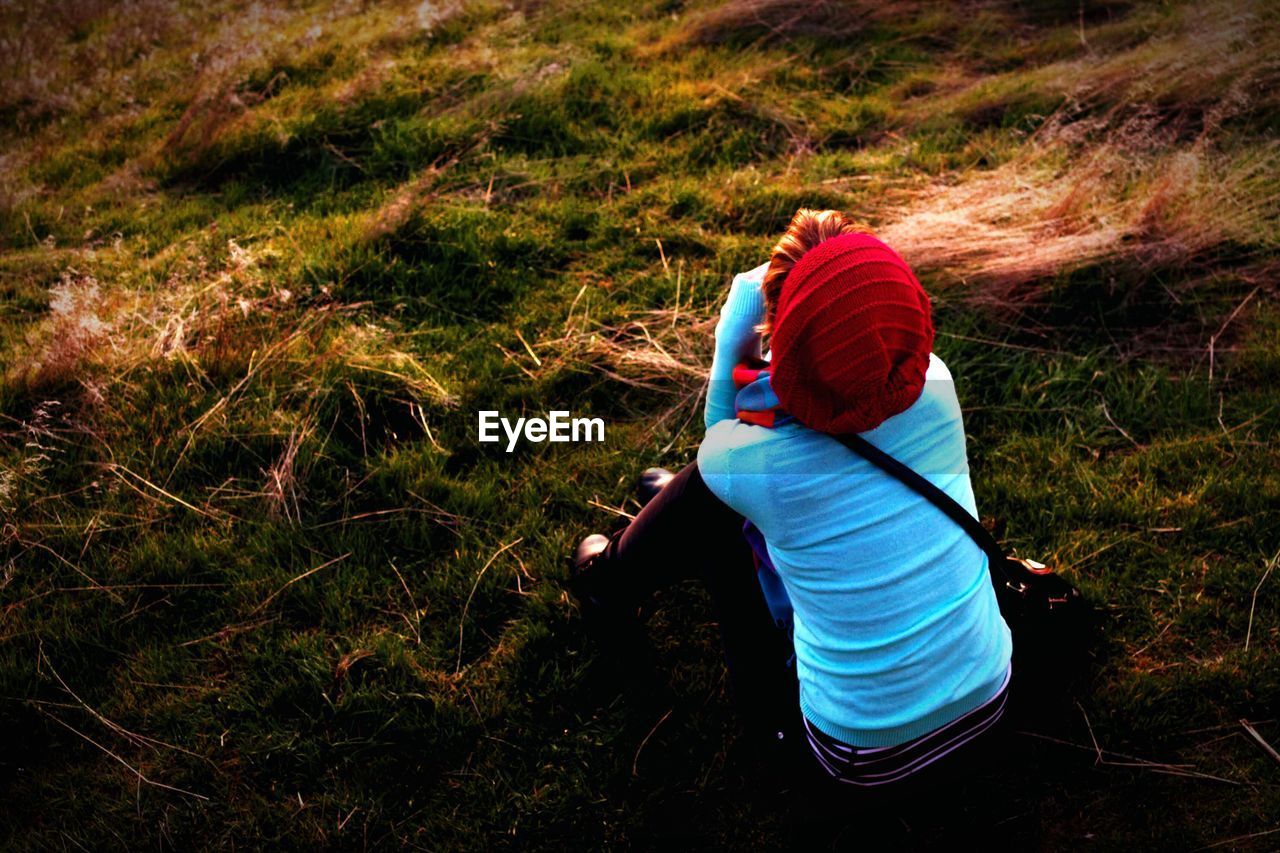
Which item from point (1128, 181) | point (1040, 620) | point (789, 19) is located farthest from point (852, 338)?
point (789, 19)

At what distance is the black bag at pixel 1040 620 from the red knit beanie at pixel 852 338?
0.34 m

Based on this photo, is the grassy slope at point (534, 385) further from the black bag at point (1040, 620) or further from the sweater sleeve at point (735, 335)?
the sweater sleeve at point (735, 335)

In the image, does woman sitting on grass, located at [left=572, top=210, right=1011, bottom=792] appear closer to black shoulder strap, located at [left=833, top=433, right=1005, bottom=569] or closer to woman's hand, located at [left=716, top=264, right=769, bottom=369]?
black shoulder strap, located at [left=833, top=433, right=1005, bottom=569]

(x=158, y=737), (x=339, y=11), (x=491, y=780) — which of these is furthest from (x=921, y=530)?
(x=339, y=11)

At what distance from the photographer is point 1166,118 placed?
4.27 metres

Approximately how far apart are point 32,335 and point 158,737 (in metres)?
2.06

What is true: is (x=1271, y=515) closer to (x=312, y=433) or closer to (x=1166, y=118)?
(x=1166, y=118)

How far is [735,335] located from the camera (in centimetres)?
205

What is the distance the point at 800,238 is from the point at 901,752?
1.11 metres

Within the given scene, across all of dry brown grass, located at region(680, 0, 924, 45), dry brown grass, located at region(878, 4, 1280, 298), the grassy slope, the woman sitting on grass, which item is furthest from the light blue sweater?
dry brown grass, located at region(680, 0, 924, 45)

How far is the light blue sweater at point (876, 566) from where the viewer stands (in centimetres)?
160

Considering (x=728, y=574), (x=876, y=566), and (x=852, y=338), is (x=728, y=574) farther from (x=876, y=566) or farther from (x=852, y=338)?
(x=852, y=338)

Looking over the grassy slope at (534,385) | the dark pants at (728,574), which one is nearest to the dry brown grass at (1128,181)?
the grassy slope at (534,385)

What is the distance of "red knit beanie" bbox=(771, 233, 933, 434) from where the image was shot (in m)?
1.46
